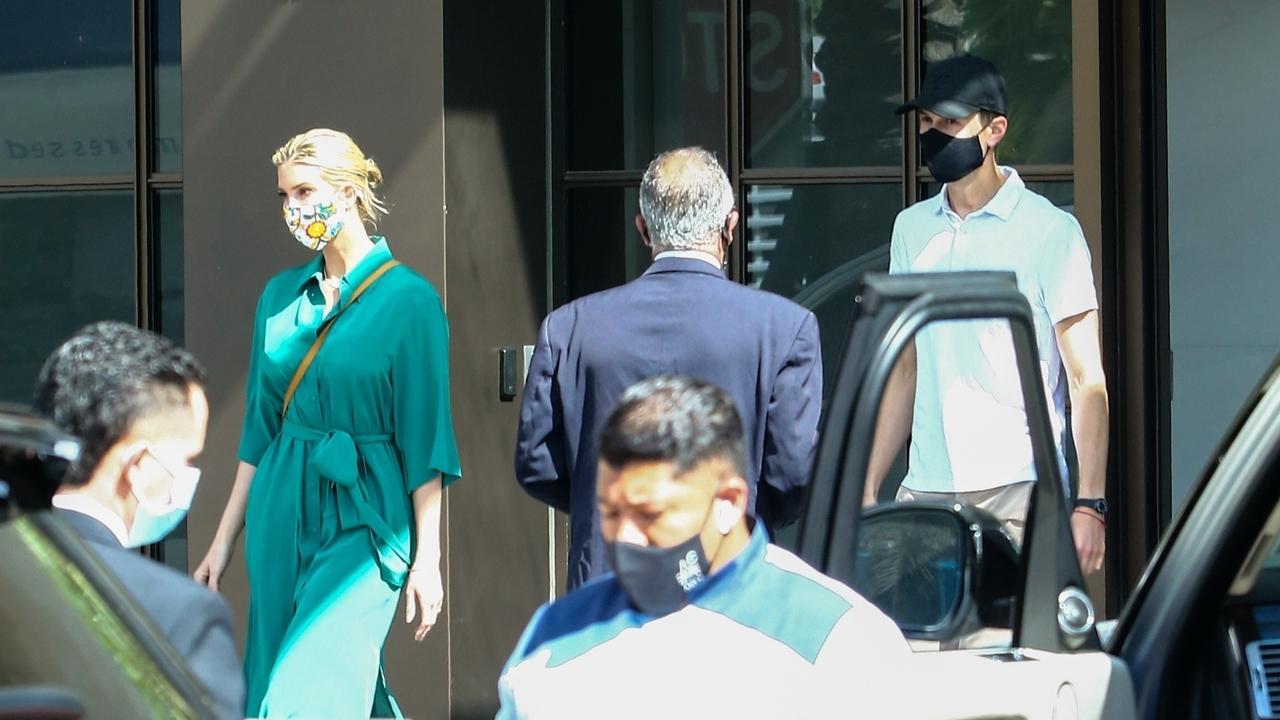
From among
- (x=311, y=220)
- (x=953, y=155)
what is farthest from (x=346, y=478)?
(x=953, y=155)

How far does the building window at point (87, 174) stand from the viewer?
8.18m

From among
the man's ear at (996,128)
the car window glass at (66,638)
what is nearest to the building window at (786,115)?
the man's ear at (996,128)

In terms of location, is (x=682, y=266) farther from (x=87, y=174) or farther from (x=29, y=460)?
(x=87, y=174)

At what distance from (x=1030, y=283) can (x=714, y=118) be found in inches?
102

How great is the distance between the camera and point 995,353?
17.4ft

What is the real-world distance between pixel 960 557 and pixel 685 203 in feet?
5.27

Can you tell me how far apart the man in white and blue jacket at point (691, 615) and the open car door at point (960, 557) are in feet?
0.36

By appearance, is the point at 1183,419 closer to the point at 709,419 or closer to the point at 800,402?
the point at 800,402

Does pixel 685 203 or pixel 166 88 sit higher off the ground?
pixel 166 88

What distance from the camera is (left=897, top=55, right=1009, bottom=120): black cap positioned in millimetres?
5527

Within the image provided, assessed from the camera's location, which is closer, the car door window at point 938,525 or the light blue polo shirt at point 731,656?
the light blue polo shirt at point 731,656

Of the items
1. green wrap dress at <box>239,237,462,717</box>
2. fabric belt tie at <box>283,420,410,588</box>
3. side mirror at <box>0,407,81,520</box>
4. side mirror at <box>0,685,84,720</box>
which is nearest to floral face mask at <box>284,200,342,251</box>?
green wrap dress at <box>239,237,462,717</box>

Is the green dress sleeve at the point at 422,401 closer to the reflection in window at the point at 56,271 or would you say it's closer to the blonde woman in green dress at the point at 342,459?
the blonde woman in green dress at the point at 342,459

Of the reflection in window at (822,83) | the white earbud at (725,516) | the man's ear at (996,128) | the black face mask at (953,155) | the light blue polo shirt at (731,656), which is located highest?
the reflection in window at (822,83)
